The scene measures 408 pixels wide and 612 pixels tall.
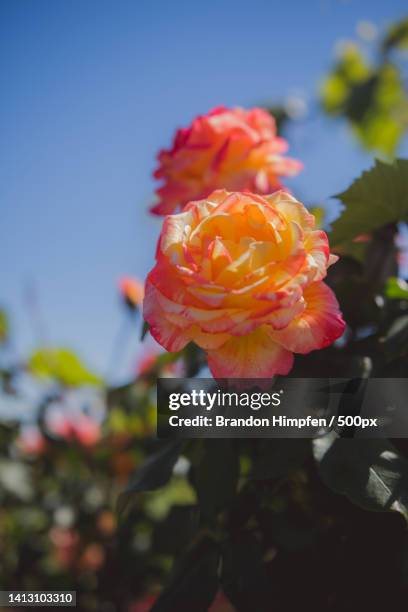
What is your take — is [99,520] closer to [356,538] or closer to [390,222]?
[356,538]

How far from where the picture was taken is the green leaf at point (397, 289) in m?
0.49

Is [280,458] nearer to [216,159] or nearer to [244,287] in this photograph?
[244,287]

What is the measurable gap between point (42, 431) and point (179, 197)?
853 millimetres

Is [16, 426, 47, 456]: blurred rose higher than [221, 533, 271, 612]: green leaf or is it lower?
lower

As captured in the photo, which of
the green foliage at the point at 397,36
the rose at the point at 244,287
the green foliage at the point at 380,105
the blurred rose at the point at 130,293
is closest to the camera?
the rose at the point at 244,287

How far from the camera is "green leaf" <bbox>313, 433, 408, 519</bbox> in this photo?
0.36 metres

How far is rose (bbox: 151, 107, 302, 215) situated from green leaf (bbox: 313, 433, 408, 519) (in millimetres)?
309

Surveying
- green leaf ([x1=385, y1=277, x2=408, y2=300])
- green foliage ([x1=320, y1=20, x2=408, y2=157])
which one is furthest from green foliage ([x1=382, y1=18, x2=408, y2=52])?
green leaf ([x1=385, y1=277, x2=408, y2=300])

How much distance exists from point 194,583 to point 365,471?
0.19 m

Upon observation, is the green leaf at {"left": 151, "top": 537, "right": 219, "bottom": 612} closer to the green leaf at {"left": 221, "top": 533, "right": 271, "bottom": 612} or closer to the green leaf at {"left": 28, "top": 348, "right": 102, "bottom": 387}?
the green leaf at {"left": 221, "top": 533, "right": 271, "bottom": 612}

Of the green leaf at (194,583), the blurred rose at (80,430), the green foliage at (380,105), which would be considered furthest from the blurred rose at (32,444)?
the green foliage at (380,105)

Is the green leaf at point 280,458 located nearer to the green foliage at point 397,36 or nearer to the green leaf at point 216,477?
the green leaf at point 216,477

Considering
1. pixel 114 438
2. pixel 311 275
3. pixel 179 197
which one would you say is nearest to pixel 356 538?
pixel 311 275

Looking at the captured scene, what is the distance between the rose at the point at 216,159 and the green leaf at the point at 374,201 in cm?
12
